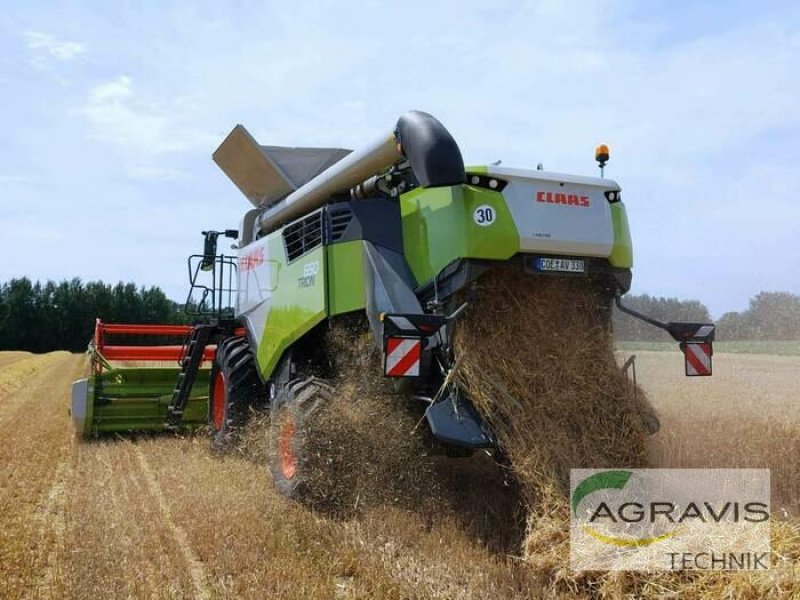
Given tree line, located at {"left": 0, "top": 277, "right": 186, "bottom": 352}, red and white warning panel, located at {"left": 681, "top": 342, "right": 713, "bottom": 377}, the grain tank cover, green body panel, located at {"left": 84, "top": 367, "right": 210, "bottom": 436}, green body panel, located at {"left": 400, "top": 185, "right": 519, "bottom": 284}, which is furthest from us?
tree line, located at {"left": 0, "top": 277, "right": 186, "bottom": 352}

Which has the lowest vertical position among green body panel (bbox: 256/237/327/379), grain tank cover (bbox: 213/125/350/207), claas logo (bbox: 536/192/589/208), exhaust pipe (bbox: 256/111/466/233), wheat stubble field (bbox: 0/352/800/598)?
wheat stubble field (bbox: 0/352/800/598)

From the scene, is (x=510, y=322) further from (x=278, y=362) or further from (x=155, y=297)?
(x=155, y=297)

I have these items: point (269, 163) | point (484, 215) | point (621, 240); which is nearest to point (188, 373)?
point (269, 163)

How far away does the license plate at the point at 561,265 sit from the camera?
175 inches

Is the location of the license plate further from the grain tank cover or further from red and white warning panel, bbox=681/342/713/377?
the grain tank cover

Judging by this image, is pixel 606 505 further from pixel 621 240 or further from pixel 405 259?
pixel 405 259

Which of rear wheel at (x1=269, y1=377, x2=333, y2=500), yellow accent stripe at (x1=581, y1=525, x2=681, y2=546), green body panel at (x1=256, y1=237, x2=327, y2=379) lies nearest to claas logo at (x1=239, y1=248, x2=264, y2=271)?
green body panel at (x1=256, y1=237, x2=327, y2=379)

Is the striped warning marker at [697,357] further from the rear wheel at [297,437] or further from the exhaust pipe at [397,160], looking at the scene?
the rear wheel at [297,437]

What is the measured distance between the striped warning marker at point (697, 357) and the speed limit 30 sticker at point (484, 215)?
193 cm

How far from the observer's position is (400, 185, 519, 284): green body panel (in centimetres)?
432

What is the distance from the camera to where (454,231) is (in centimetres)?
440

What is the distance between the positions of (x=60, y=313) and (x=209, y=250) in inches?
2020

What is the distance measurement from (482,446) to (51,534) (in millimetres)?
2619

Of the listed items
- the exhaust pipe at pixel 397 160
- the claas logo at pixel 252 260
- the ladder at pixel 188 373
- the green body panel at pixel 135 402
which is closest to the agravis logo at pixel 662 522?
the exhaust pipe at pixel 397 160
